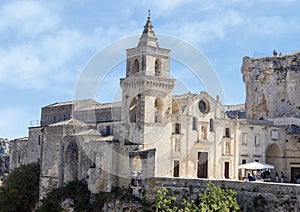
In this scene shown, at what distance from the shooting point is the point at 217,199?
34.1 meters

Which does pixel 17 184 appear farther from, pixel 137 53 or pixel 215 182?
pixel 215 182

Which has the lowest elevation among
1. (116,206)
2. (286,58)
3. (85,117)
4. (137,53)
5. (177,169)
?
(116,206)

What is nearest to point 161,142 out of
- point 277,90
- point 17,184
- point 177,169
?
point 177,169

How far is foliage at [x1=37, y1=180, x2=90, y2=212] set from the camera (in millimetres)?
41688

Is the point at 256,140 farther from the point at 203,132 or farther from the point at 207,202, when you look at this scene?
the point at 207,202

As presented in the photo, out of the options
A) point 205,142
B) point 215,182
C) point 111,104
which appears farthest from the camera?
point 111,104

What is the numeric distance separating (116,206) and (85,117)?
14.8 meters

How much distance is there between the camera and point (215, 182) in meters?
35.1

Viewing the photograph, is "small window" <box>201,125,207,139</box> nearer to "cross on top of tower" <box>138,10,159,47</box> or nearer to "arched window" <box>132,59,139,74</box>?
"arched window" <box>132,59,139,74</box>

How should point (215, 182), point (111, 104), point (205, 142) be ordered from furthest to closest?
point (111, 104) < point (205, 142) < point (215, 182)

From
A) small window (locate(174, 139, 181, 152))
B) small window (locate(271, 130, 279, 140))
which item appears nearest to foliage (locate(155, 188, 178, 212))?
small window (locate(174, 139, 181, 152))


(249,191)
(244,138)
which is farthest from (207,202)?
(244,138)

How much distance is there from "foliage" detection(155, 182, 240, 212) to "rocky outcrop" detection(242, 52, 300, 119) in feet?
82.1

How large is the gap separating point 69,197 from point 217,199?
14.4 meters
